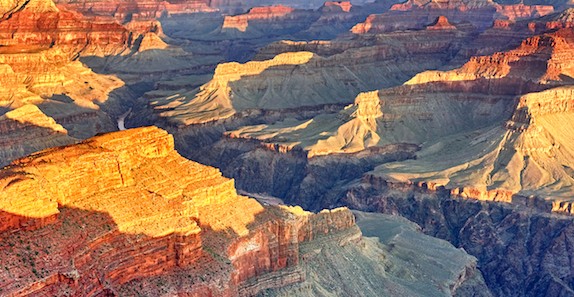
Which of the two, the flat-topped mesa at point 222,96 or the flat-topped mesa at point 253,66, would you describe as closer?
the flat-topped mesa at point 222,96

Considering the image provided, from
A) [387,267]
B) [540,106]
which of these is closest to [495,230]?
[540,106]

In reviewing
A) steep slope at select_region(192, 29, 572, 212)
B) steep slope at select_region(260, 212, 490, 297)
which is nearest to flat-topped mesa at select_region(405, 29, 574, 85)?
steep slope at select_region(192, 29, 572, 212)

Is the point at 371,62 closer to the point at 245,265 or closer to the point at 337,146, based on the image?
the point at 337,146

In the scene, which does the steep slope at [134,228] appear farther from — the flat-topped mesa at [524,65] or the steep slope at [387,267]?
the flat-topped mesa at [524,65]

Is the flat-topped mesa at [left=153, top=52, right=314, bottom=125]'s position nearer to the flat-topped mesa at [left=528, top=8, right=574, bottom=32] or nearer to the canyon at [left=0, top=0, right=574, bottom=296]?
the canyon at [left=0, top=0, right=574, bottom=296]

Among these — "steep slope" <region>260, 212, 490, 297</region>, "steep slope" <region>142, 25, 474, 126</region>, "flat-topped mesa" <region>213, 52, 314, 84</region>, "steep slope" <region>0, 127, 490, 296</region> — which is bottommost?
"steep slope" <region>142, 25, 474, 126</region>

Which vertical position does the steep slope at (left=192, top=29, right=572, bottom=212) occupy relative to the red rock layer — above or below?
below

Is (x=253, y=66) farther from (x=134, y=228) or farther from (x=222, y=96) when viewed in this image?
(x=134, y=228)

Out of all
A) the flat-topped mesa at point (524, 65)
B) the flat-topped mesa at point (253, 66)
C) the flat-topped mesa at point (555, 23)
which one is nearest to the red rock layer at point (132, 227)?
the flat-topped mesa at point (524, 65)
